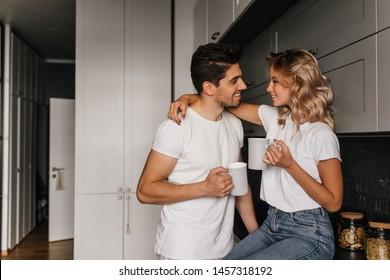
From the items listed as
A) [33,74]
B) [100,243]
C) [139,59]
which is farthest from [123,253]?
[33,74]

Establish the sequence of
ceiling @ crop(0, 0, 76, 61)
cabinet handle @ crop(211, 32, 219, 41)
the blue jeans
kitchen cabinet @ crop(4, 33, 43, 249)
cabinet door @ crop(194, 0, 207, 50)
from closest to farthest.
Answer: the blue jeans
cabinet handle @ crop(211, 32, 219, 41)
cabinet door @ crop(194, 0, 207, 50)
ceiling @ crop(0, 0, 76, 61)
kitchen cabinet @ crop(4, 33, 43, 249)

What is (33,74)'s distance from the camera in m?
3.48

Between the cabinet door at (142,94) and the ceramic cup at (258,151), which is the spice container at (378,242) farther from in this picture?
the cabinet door at (142,94)

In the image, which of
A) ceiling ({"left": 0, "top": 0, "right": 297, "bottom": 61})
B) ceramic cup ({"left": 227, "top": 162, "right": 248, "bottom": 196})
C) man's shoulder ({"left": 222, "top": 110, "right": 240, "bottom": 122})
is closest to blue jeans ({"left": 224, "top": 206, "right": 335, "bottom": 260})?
ceramic cup ({"left": 227, "top": 162, "right": 248, "bottom": 196})

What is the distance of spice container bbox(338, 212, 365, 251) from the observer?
90 cm

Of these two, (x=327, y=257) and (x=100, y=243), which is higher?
(x=327, y=257)

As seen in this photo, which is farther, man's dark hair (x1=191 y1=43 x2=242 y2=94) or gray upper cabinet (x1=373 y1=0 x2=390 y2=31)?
man's dark hair (x1=191 y1=43 x2=242 y2=94)

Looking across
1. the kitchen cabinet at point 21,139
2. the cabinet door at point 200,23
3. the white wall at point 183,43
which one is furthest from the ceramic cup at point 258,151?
the kitchen cabinet at point 21,139

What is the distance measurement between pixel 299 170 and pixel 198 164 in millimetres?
328

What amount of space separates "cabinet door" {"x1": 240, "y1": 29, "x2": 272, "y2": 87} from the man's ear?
37cm

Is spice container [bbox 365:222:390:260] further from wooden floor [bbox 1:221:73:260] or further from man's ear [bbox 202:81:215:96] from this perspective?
wooden floor [bbox 1:221:73:260]

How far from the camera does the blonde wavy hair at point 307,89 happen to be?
0.79m
